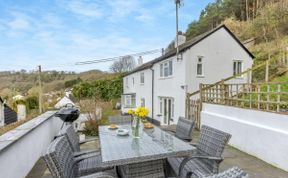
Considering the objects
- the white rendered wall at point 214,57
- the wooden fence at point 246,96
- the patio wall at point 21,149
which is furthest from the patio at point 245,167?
the white rendered wall at point 214,57

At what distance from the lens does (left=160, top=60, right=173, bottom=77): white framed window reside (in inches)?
511

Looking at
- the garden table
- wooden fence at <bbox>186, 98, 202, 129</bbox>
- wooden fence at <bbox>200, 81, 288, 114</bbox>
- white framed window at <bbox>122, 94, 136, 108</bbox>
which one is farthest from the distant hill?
the garden table

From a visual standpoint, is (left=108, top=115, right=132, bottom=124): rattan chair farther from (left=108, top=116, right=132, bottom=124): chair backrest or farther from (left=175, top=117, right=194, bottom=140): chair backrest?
(left=175, top=117, right=194, bottom=140): chair backrest

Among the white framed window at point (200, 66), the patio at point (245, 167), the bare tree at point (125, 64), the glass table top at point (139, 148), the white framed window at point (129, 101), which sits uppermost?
the bare tree at point (125, 64)

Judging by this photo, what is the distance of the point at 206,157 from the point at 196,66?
30.4 ft

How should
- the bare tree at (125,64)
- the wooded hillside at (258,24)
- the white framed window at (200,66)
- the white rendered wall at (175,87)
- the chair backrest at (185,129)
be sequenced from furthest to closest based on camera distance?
the bare tree at (125,64) < the wooded hillside at (258,24) < the white framed window at (200,66) < the white rendered wall at (175,87) < the chair backrest at (185,129)

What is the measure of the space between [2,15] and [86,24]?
20.0 ft

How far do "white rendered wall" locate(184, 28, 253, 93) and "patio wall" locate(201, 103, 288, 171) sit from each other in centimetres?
442

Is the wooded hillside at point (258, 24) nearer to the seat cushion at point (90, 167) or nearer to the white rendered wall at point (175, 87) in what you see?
the white rendered wall at point (175, 87)

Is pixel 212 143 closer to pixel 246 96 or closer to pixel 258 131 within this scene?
pixel 258 131

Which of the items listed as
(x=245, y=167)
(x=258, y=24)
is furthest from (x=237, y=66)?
(x=258, y=24)

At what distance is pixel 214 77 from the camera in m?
11.9

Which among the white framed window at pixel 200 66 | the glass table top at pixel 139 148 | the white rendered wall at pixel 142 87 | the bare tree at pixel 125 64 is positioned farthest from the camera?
the bare tree at pixel 125 64

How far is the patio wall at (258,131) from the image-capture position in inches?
178
